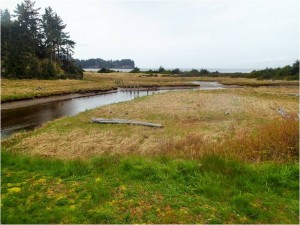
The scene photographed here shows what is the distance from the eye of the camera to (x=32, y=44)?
55750mm

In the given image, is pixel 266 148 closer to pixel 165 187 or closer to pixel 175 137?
pixel 165 187

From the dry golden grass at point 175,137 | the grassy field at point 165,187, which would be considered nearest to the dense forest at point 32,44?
the dry golden grass at point 175,137

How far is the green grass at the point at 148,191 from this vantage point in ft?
15.7

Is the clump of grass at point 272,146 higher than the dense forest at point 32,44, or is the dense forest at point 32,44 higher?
the dense forest at point 32,44

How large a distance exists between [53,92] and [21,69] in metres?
17.8

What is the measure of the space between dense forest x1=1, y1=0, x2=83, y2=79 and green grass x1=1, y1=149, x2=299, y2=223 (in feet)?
158

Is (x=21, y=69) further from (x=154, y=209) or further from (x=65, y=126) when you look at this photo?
(x=154, y=209)

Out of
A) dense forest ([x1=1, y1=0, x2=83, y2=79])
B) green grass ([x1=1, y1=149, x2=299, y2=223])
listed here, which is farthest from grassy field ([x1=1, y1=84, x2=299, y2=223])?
dense forest ([x1=1, y1=0, x2=83, y2=79])

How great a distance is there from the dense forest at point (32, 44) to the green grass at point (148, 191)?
48.1 metres

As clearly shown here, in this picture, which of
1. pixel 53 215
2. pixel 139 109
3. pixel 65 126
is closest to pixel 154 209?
pixel 53 215

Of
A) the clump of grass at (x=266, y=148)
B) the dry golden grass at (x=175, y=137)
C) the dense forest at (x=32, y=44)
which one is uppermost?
the dense forest at (x=32, y=44)

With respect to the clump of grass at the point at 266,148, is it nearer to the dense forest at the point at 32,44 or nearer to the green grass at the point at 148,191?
the green grass at the point at 148,191

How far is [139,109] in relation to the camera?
2236 centimetres

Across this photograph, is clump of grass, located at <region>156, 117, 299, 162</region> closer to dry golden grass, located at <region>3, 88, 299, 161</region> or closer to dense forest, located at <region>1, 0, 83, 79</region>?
dry golden grass, located at <region>3, 88, 299, 161</region>
